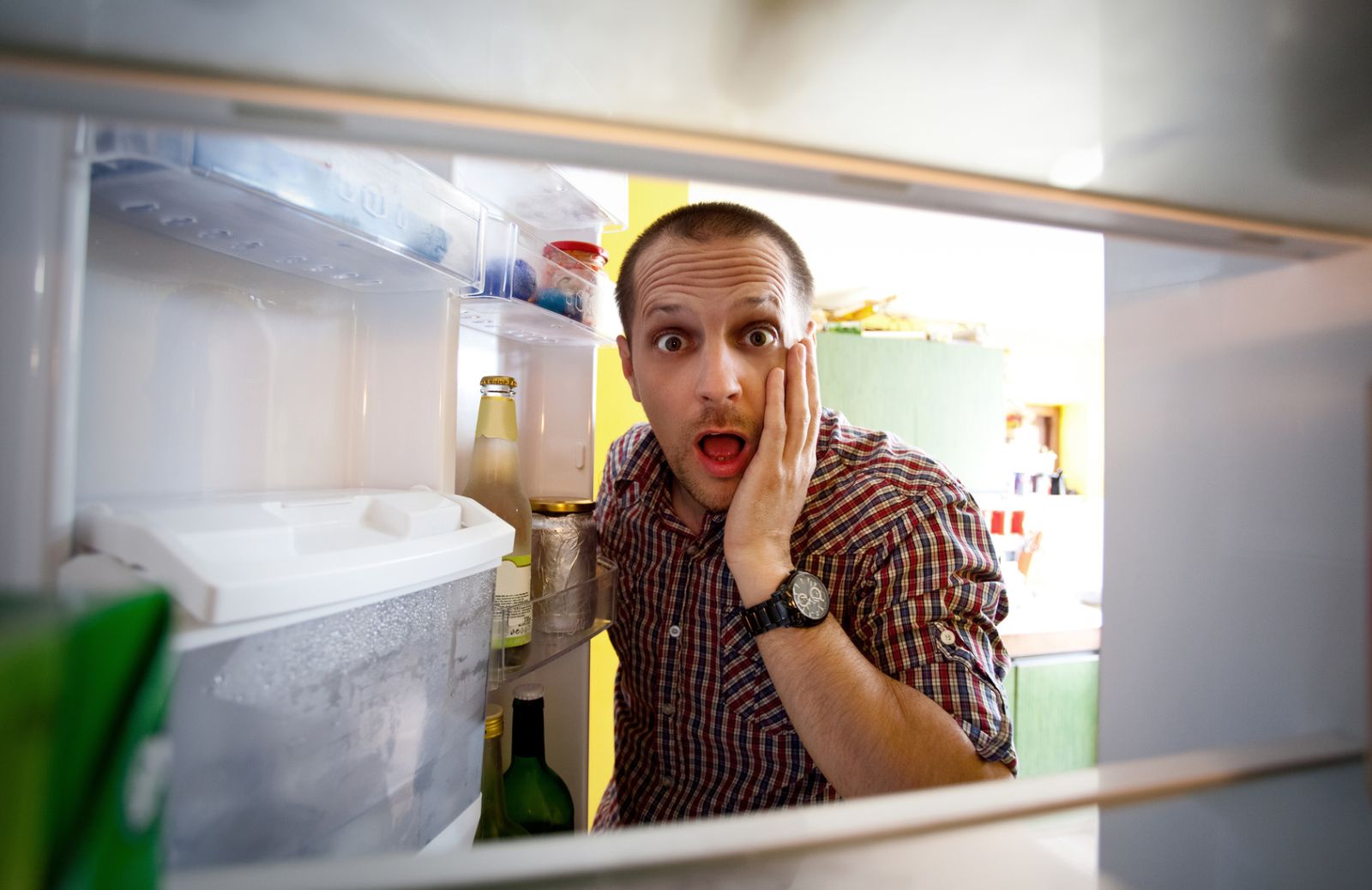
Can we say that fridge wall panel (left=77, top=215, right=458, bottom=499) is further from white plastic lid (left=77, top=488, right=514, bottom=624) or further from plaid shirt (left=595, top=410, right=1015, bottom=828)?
plaid shirt (left=595, top=410, right=1015, bottom=828)

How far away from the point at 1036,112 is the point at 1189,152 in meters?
0.09

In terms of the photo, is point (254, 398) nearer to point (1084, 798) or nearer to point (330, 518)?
point (330, 518)

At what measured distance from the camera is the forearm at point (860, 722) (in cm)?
76

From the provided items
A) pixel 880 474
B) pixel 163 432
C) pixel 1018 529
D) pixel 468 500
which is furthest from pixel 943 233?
pixel 163 432

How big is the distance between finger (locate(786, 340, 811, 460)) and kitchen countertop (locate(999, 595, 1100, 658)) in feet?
5.11

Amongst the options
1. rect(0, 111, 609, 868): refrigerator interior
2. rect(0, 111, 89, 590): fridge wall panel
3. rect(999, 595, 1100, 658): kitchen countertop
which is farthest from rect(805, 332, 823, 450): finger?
rect(999, 595, 1100, 658): kitchen countertop

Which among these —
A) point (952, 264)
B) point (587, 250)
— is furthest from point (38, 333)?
point (952, 264)

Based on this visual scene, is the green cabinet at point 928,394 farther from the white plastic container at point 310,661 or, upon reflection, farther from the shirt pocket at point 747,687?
the white plastic container at point 310,661

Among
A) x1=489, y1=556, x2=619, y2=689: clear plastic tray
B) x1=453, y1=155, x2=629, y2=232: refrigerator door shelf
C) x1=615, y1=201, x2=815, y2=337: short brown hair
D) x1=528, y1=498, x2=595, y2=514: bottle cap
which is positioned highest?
x1=453, y1=155, x2=629, y2=232: refrigerator door shelf

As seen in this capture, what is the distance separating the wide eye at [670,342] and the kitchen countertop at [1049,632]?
5.57ft

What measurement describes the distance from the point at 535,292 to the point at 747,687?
61cm

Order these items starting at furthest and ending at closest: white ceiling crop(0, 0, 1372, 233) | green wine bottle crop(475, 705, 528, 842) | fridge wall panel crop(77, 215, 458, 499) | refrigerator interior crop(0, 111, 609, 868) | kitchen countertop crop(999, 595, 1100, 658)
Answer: kitchen countertop crop(999, 595, 1100, 658), green wine bottle crop(475, 705, 528, 842), fridge wall panel crop(77, 215, 458, 499), refrigerator interior crop(0, 111, 609, 868), white ceiling crop(0, 0, 1372, 233)

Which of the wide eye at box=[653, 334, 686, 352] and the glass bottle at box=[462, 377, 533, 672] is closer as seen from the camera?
the glass bottle at box=[462, 377, 533, 672]

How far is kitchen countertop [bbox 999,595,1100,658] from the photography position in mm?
2221
